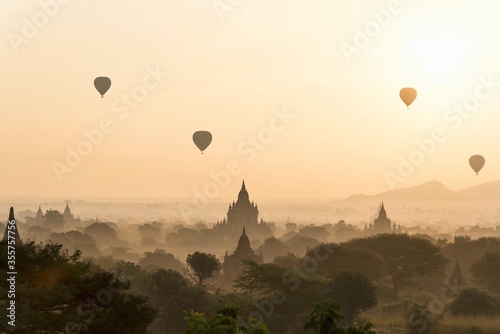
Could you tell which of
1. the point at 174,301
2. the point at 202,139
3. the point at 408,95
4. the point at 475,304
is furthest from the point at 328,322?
the point at 202,139

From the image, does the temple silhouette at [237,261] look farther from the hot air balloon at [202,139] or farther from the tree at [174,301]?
the tree at [174,301]

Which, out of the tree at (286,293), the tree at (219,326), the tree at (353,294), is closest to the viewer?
the tree at (219,326)

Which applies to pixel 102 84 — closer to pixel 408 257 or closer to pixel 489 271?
pixel 408 257

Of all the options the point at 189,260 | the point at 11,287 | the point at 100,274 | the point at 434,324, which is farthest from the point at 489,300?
the point at 11,287

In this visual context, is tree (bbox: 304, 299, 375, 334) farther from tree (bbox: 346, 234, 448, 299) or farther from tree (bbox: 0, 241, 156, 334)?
tree (bbox: 346, 234, 448, 299)

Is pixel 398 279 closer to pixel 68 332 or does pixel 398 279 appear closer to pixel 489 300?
pixel 489 300

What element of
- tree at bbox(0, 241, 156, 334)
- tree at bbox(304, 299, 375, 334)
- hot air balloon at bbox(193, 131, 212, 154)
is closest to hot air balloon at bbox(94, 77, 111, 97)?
hot air balloon at bbox(193, 131, 212, 154)

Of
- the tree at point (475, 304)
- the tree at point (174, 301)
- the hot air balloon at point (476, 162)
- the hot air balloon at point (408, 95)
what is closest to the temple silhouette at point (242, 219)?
the hot air balloon at point (476, 162)
